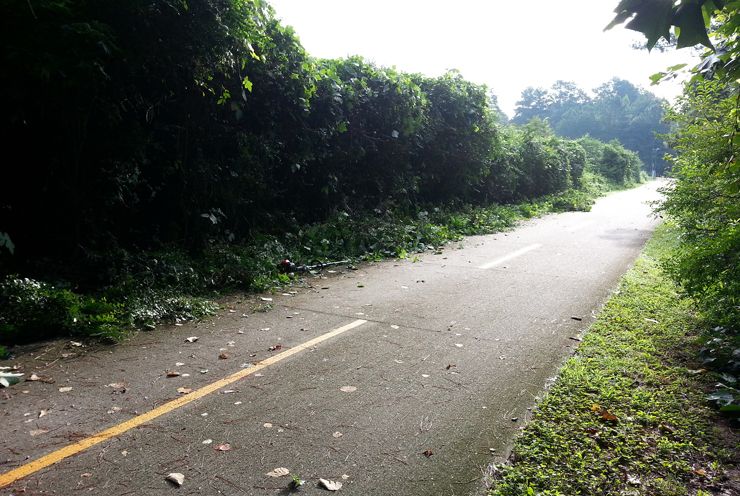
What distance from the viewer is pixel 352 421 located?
11.8 ft

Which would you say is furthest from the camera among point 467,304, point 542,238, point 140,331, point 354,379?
point 542,238

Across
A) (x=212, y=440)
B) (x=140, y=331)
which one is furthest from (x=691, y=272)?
(x=140, y=331)

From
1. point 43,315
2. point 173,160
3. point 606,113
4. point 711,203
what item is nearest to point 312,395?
point 43,315

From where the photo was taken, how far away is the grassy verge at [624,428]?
2914 millimetres

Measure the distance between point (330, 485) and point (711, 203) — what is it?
6295 mm

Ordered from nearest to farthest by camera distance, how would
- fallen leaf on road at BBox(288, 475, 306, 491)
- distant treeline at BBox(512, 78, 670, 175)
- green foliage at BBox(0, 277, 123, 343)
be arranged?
fallen leaf on road at BBox(288, 475, 306, 491)
green foliage at BBox(0, 277, 123, 343)
distant treeline at BBox(512, 78, 670, 175)

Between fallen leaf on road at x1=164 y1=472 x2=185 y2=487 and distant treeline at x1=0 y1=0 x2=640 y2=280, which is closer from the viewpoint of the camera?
fallen leaf on road at x1=164 y1=472 x2=185 y2=487

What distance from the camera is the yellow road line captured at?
290cm

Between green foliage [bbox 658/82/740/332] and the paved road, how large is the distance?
1.35 meters

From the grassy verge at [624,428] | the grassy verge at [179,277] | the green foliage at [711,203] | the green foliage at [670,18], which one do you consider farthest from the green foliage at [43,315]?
the green foliage at [711,203]

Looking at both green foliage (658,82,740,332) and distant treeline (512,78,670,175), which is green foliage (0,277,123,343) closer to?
green foliage (658,82,740,332)

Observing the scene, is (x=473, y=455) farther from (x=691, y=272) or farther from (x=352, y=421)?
(x=691, y=272)

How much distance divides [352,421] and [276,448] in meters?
0.60

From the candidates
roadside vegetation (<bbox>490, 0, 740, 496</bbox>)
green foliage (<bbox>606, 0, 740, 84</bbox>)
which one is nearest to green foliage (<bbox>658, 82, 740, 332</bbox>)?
roadside vegetation (<bbox>490, 0, 740, 496</bbox>)
